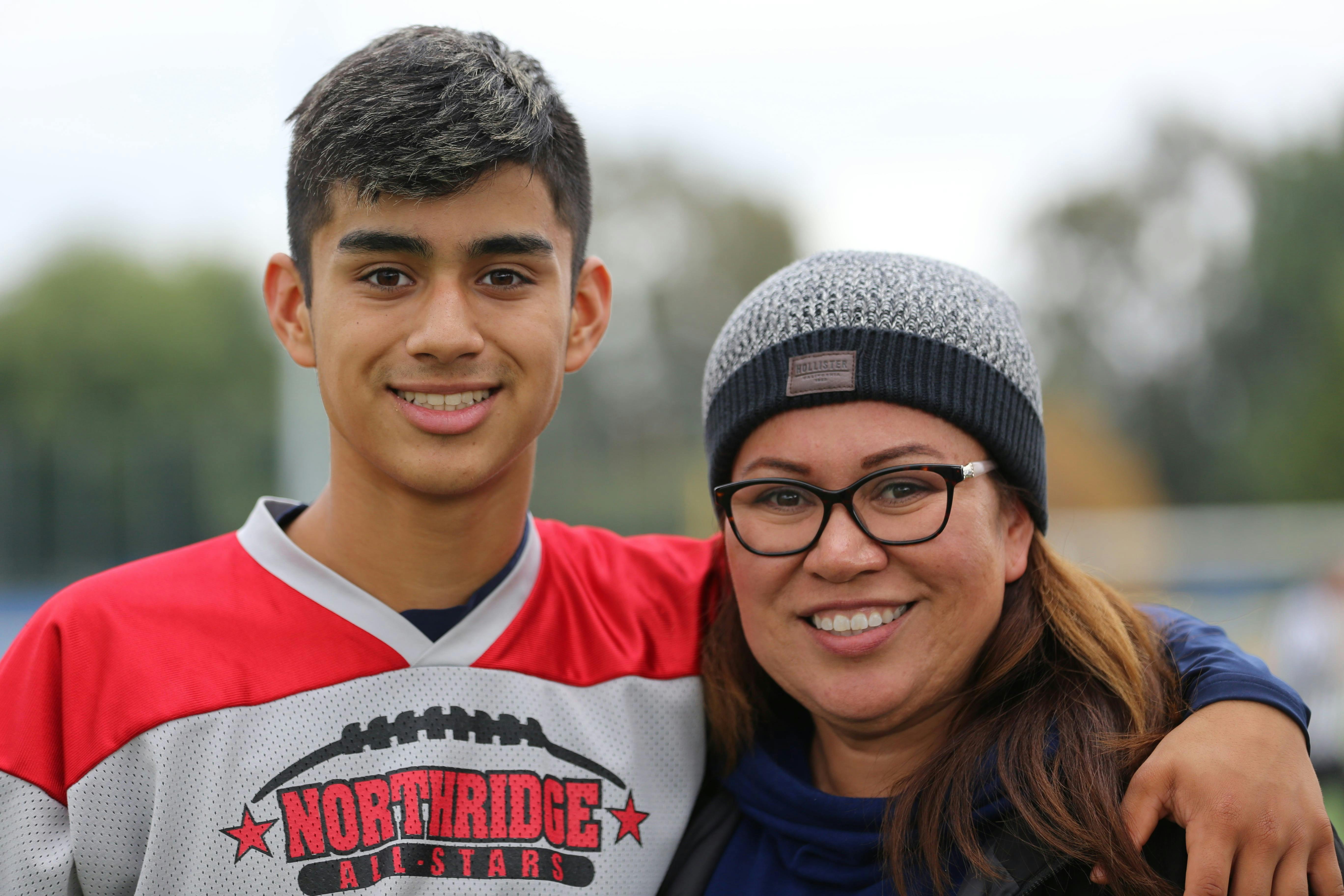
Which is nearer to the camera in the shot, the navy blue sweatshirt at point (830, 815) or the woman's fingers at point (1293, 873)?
the woman's fingers at point (1293, 873)

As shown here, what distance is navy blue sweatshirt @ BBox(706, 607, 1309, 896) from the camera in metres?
2.11

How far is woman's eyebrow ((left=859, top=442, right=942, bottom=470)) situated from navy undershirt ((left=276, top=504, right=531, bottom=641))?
2.53 ft

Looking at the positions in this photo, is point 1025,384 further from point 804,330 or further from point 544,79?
point 544,79

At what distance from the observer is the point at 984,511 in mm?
2225

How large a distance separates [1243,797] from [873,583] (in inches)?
27.8

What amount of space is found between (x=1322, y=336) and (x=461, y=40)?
27.0 meters

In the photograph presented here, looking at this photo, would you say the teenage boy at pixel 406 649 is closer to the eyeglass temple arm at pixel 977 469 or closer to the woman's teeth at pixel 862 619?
the woman's teeth at pixel 862 619

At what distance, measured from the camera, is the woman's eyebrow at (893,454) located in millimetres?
Answer: 2168

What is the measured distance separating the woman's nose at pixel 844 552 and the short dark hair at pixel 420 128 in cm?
83

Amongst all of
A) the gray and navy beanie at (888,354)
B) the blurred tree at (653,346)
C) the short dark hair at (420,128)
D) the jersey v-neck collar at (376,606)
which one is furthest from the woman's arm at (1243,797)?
the blurred tree at (653,346)

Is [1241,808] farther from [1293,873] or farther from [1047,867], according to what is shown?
[1047,867]

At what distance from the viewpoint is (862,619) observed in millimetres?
2217

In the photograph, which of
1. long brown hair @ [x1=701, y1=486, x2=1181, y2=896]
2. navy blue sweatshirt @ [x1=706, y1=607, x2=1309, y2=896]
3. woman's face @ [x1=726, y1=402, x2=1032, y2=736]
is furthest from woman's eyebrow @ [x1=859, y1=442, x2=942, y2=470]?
navy blue sweatshirt @ [x1=706, y1=607, x2=1309, y2=896]

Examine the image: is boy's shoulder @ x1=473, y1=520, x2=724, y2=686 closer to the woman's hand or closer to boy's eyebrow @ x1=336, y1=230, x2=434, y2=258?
boy's eyebrow @ x1=336, y1=230, x2=434, y2=258
